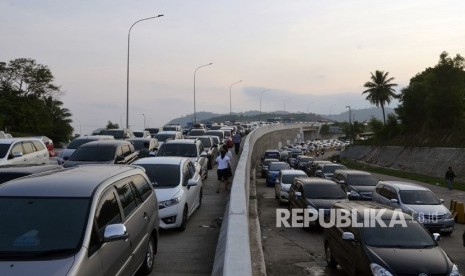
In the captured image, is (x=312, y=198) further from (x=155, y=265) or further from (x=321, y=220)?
(x=155, y=265)

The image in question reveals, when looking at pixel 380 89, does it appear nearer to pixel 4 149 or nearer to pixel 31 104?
pixel 31 104

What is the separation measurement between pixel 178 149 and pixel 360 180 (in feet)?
29.6

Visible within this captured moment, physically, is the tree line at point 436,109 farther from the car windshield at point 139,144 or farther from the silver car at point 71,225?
the silver car at point 71,225

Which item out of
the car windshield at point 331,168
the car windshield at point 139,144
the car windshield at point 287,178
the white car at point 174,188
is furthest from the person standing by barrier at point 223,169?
the car windshield at point 331,168

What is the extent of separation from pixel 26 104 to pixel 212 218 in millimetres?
59456

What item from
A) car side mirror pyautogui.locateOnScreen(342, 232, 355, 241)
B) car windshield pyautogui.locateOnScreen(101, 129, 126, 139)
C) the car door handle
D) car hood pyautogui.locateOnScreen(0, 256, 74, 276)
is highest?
car windshield pyautogui.locateOnScreen(101, 129, 126, 139)

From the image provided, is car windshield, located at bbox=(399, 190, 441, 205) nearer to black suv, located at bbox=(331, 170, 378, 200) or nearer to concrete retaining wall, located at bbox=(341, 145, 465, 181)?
black suv, located at bbox=(331, 170, 378, 200)

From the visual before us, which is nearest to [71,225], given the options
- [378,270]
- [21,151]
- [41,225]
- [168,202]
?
[41,225]

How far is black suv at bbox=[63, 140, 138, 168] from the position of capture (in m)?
16.3

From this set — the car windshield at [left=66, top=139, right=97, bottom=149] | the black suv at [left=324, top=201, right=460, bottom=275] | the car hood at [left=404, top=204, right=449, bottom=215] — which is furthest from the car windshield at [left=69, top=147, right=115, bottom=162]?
the car hood at [left=404, top=204, right=449, bottom=215]

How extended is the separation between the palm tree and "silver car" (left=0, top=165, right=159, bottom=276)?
321ft

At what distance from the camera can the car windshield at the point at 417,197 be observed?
17.8m

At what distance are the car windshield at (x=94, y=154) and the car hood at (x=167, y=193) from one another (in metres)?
5.71

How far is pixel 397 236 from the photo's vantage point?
Result: 971cm
